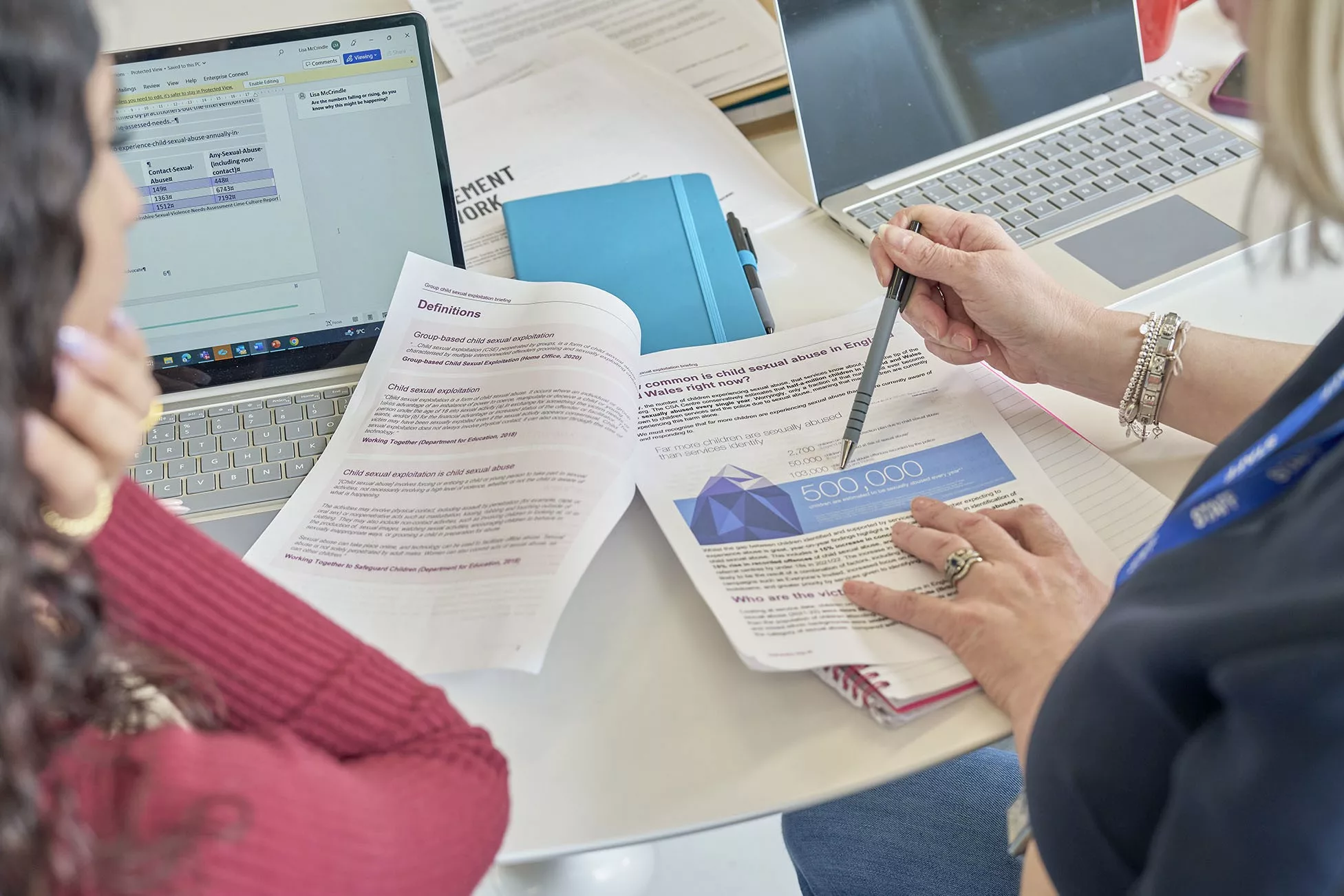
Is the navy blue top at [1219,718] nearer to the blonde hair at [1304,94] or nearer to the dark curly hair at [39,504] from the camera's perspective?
the blonde hair at [1304,94]

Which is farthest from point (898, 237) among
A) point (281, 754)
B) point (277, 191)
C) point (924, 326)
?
point (281, 754)

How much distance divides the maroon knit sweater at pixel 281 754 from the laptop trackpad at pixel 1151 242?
2.37 ft

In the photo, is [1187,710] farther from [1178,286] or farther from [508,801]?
[1178,286]

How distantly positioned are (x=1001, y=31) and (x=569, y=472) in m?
0.71

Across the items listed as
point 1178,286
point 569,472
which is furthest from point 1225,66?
point 569,472

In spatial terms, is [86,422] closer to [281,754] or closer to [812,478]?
[281,754]

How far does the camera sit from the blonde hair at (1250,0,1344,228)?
0.46m

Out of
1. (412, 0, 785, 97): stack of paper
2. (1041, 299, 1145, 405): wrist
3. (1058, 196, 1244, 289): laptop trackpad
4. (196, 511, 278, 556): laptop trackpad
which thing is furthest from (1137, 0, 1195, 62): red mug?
(196, 511, 278, 556): laptop trackpad

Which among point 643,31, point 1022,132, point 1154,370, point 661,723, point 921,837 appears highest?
point 643,31

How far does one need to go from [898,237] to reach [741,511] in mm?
284

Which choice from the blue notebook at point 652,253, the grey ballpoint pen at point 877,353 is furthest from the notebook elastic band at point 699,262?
the grey ballpoint pen at point 877,353

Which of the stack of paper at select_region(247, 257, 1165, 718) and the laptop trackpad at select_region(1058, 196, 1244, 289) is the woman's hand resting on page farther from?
the laptop trackpad at select_region(1058, 196, 1244, 289)

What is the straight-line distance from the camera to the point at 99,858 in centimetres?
43

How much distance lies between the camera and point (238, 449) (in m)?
0.86
